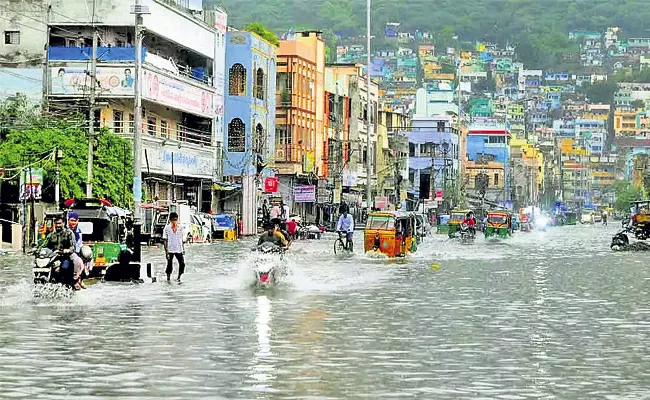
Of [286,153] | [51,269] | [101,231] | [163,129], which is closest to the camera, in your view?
[51,269]

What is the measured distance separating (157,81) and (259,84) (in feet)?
70.4

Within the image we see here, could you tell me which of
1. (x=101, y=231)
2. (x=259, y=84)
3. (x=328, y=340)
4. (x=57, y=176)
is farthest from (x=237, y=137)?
(x=328, y=340)

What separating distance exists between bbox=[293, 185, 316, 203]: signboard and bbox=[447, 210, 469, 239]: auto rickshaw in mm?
11830

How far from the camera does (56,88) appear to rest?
72.8 meters

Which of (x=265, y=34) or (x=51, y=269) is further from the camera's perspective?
(x=265, y=34)

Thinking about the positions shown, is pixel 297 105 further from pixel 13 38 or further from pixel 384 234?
pixel 384 234

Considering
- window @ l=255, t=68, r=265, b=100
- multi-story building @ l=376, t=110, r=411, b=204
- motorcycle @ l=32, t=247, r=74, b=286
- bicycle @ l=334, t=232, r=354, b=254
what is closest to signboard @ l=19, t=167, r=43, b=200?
bicycle @ l=334, t=232, r=354, b=254

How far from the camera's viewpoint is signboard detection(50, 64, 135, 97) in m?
72.4

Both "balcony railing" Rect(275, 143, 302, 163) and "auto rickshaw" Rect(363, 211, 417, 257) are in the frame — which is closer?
"auto rickshaw" Rect(363, 211, 417, 257)

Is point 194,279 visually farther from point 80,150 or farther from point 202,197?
point 202,197

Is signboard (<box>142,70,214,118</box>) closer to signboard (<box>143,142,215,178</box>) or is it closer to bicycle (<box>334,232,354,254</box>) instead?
signboard (<box>143,142,215,178</box>)

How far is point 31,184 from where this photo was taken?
54562 mm

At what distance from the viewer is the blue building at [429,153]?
17025cm

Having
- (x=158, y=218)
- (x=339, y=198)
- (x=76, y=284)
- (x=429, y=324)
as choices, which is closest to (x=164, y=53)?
(x=158, y=218)
